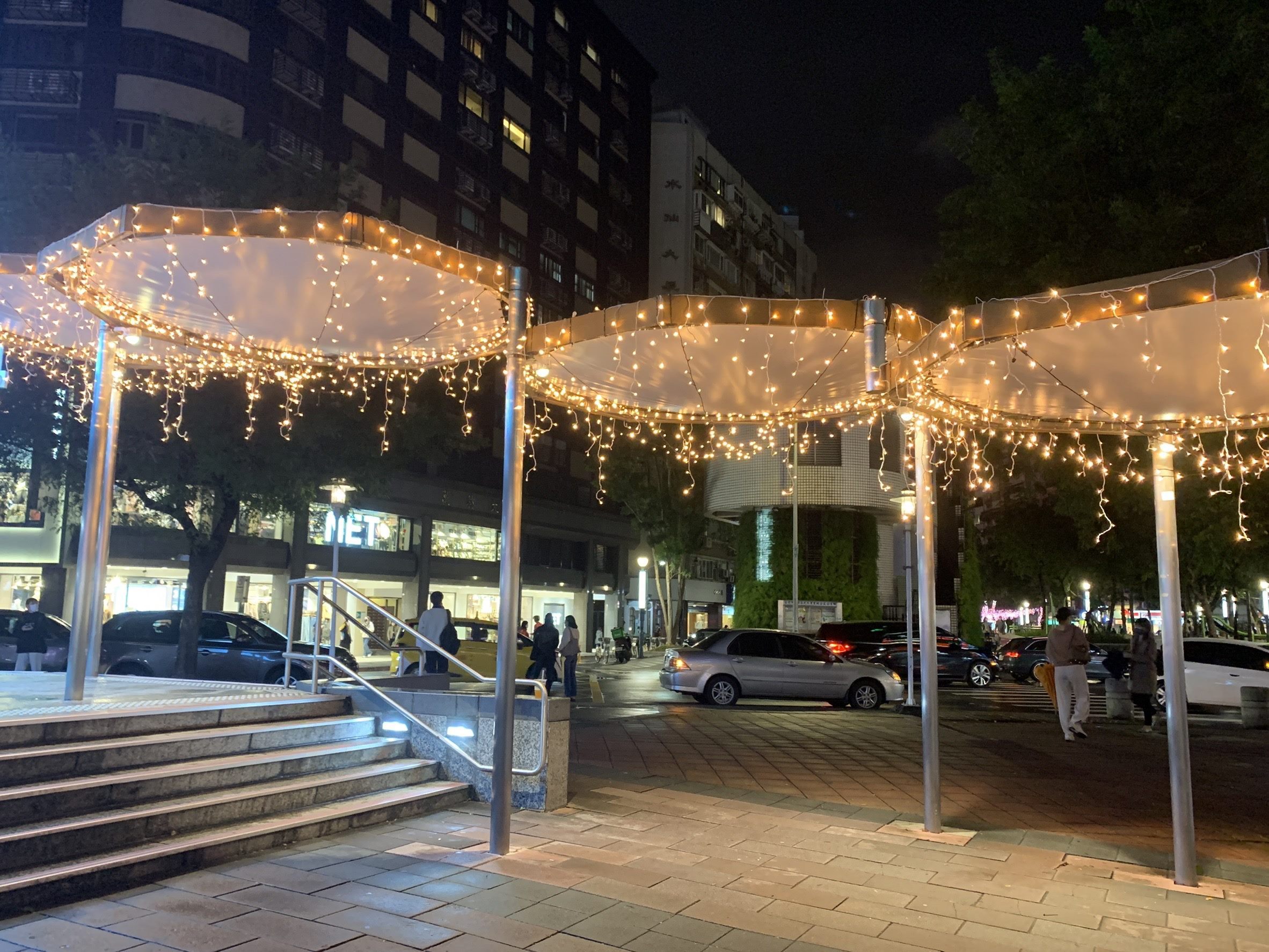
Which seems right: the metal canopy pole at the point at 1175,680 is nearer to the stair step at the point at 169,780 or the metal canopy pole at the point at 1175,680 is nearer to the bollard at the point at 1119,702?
the stair step at the point at 169,780

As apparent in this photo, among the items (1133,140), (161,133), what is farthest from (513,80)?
(1133,140)

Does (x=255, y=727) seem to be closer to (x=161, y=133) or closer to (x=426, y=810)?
(x=426, y=810)

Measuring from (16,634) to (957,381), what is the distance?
47.0 ft

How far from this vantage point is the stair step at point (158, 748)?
5832mm

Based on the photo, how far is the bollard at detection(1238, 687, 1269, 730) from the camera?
1689 cm

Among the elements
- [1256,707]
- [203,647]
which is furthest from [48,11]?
[1256,707]

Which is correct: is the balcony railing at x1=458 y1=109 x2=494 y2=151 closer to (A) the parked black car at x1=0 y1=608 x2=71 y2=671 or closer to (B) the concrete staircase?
(A) the parked black car at x1=0 y1=608 x2=71 y2=671

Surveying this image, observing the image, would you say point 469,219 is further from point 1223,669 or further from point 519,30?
point 1223,669

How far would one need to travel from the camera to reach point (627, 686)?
25.5m

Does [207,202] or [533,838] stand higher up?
[207,202]

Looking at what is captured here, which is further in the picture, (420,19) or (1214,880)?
(420,19)

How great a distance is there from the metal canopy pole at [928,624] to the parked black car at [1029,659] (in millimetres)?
21810

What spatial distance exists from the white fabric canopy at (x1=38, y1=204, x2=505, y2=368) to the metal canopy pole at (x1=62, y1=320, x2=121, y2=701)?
70 centimetres

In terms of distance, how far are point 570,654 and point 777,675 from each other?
4317 millimetres
